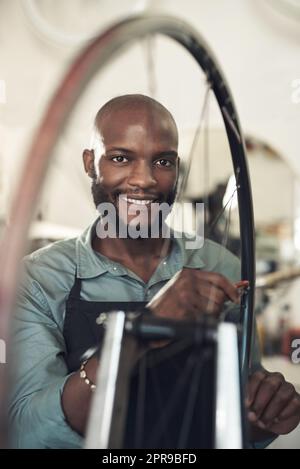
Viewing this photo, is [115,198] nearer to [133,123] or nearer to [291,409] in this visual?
[133,123]

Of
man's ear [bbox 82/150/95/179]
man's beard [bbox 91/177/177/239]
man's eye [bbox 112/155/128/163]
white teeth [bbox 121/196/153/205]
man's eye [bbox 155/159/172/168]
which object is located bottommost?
white teeth [bbox 121/196/153/205]

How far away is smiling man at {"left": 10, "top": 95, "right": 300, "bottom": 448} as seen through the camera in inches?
18.1

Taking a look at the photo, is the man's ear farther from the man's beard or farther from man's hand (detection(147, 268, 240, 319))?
man's hand (detection(147, 268, 240, 319))

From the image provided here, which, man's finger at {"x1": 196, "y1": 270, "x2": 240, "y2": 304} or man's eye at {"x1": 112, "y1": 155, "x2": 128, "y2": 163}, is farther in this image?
man's eye at {"x1": 112, "y1": 155, "x2": 128, "y2": 163}

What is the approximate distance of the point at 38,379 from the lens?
48cm

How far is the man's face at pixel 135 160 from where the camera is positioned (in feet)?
1.66

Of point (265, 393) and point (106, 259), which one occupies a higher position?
point (106, 259)

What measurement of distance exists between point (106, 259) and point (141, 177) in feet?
0.25

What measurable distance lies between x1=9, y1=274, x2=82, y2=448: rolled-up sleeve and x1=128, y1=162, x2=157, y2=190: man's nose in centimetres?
11

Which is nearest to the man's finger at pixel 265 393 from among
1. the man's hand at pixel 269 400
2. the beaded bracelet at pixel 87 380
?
the man's hand at pixel 269 400

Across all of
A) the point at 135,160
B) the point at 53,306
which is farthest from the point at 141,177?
the point at 53,306

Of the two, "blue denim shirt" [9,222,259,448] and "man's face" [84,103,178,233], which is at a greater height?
"man's face" [84,103,178,233]

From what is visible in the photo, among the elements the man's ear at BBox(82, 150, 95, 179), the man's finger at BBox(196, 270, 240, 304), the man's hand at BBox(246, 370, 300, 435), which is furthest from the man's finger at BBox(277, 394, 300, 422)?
the man's ear at BBox(82, 150, 95, 179)

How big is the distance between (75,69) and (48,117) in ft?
0.10
